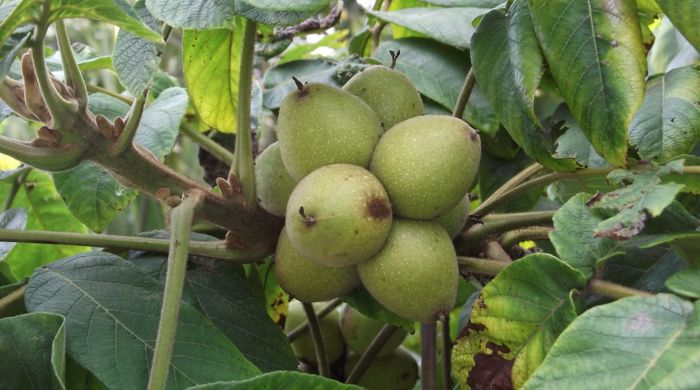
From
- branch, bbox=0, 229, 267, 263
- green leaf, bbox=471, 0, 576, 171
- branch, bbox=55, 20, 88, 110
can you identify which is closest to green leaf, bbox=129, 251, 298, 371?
branch, bbox=0, 229, 267, 263

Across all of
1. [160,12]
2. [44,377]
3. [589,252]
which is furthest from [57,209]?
[589,252]

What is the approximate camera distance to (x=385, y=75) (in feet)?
2.87

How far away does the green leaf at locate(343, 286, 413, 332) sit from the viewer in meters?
0.95

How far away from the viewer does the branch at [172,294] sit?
2.10 feet

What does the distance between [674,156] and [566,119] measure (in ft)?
0.99

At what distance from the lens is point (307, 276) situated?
846mm

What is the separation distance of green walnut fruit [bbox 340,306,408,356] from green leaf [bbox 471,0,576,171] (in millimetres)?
461

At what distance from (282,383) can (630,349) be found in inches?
10.3

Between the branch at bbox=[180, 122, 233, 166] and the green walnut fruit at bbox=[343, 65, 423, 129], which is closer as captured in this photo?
the green walnut fruit at bbox=[343, 65, 423, 129]

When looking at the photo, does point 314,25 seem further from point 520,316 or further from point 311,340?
point 520,316

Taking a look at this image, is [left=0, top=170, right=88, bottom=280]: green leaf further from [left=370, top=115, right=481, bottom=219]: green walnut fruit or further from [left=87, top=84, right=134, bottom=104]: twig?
[left=370, top=115, right=481, bottom=219]: green walnut fruit

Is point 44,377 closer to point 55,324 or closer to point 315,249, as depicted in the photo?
point 55,324

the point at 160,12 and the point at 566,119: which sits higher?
the point at 160,12

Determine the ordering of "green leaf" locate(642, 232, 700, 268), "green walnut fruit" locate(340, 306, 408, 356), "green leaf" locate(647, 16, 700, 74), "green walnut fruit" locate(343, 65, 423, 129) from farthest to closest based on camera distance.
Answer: "green leaf" locate(647, 16, 700, 74)
"green walnut fruit" locate(340, 306, 408, 356)
"green walnut fruit" locate(343, 65, 423, 129)
"green leaf" locate(642, 232, 700, 268)
